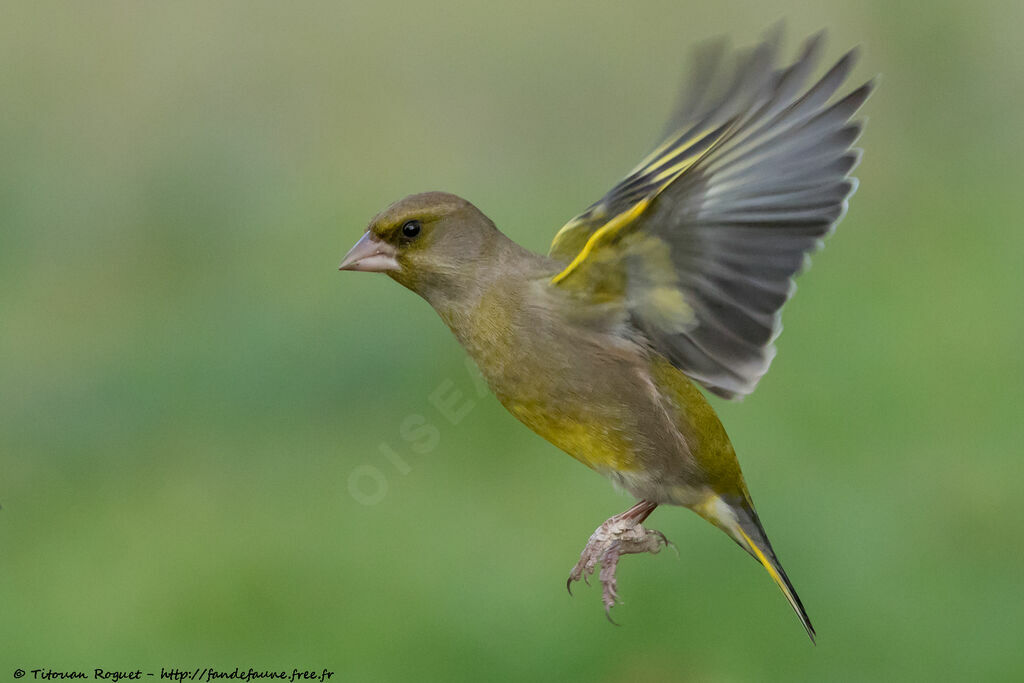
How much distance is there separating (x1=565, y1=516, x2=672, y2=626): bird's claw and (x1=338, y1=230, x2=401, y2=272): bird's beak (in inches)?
26.0

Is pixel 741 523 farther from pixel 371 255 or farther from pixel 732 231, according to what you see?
pixel 371 255

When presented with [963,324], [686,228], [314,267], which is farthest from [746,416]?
[686,228]

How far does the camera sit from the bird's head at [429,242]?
2.37m

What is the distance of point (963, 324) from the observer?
667 cm

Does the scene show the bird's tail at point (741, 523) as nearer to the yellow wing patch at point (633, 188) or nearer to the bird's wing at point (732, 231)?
the bird's wing at point (732, 231)

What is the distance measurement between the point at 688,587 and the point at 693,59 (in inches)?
123

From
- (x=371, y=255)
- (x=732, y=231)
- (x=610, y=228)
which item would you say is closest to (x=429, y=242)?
(x=371, y=255)

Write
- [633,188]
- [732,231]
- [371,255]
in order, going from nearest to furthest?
[371,255]
[732,231]
[633,188]

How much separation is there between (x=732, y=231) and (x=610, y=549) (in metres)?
0.66

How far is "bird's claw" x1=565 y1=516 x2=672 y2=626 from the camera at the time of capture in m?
2.54

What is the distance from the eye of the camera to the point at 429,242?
8.00 ft

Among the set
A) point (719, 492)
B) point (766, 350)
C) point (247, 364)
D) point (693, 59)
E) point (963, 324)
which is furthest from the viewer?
point (963, 324)

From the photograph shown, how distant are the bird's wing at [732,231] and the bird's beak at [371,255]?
13.0 inches

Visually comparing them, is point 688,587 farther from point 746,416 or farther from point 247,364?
point 247,364
